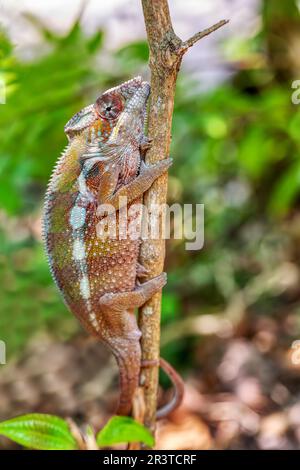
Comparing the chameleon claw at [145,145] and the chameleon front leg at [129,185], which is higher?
the chameleon claw at [145,145]

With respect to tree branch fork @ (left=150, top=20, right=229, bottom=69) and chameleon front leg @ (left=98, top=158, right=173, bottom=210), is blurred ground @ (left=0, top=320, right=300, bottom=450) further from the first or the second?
tree branch fork @ (left=150, top=20, right=229, bottom=69)

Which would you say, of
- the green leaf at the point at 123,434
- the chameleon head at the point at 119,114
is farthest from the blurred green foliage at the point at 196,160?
the green leaf at the point at 123,434

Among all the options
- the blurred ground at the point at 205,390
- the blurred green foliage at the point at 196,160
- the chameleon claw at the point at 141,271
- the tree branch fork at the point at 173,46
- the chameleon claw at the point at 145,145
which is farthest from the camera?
the blurred ground at the point at 205,390

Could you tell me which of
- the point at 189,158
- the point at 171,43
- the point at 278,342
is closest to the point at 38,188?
the point at 189,158

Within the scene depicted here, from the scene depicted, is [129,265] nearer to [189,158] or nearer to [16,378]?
[16,378]

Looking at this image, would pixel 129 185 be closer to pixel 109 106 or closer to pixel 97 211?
pixel 97 211

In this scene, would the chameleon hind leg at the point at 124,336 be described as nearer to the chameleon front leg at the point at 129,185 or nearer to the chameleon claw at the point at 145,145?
the chameleon front leg at the point at 129,185
